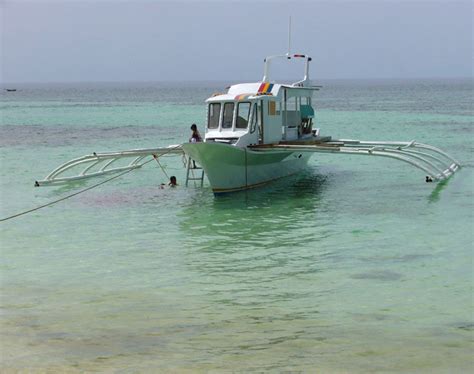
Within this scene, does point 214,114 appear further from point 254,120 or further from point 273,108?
point 273,108

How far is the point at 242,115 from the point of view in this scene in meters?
18.8

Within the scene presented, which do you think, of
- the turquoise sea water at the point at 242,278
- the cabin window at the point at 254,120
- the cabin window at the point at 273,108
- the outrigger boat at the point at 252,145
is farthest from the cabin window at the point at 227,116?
the turquoise sea water at the point at 242,278

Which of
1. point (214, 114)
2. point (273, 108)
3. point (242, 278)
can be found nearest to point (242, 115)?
point (214, 114)

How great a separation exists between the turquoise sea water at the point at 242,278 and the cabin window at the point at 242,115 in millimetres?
1824

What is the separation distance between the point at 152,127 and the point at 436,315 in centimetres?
4409

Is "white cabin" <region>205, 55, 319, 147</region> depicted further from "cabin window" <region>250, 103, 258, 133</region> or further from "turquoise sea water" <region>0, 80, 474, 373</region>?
"turquoise sea water" <region>0, 80, 474, 373</region>

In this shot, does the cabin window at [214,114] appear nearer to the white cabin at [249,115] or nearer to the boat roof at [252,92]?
the white cabin at [249,115]

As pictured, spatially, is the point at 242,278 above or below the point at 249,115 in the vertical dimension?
below

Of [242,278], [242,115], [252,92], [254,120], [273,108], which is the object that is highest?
[252,92]

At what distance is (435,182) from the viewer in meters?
20.8

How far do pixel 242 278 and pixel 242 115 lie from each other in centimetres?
864

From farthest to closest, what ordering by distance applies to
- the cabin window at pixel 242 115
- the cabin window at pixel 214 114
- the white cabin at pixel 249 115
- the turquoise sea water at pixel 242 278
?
the cabin window at pixel 214 114, the cabin window at pixel 242 115, the white cabin at pixel 249 115, the turquoise sea water at pixel 242 278

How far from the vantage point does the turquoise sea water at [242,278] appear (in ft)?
25.3

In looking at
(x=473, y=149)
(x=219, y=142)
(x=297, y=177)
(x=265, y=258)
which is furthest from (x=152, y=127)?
(x=265, y=258)
